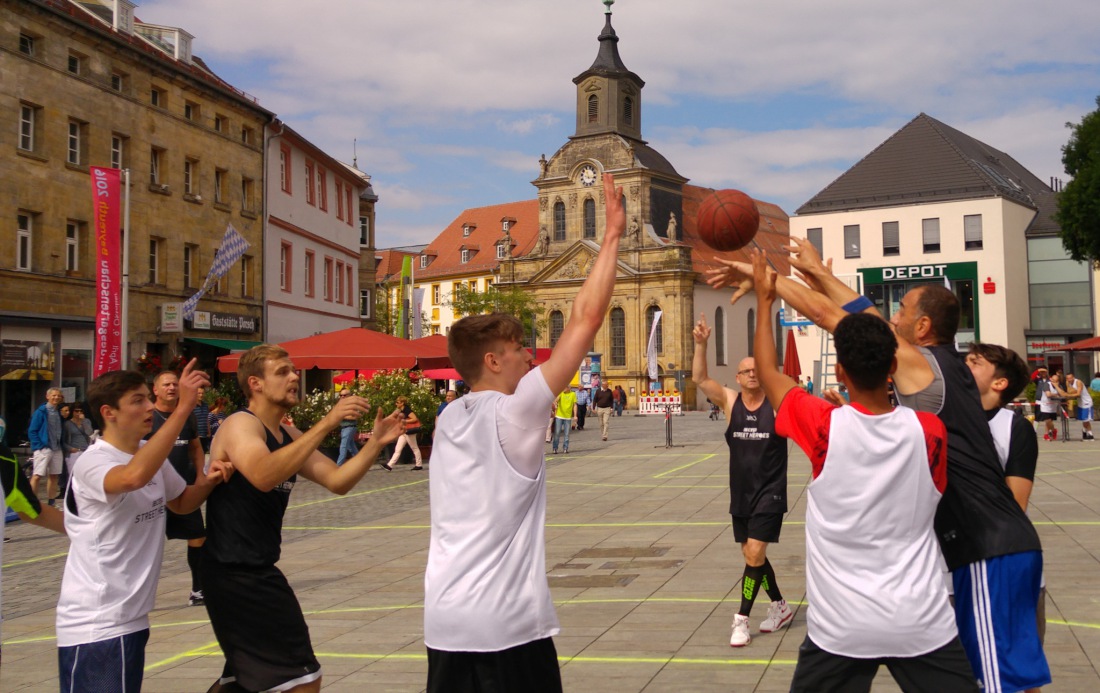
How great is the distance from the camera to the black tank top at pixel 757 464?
309 inches

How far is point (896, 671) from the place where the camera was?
376 cm

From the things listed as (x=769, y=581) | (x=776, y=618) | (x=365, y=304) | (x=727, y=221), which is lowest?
(x=776, y=618)

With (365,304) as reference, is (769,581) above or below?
below

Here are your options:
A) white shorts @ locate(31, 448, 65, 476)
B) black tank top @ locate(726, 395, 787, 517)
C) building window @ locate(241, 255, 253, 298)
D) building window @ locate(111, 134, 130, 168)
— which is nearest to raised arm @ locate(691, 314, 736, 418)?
black tank top @ locate(726, 395, 787, 517)

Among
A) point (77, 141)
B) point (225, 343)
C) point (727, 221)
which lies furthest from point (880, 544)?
point (225, 343)

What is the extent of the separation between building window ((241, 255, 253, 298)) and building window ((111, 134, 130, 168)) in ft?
23.9

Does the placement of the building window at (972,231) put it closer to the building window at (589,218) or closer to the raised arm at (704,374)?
the building window at (589,218)

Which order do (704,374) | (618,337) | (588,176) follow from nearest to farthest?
1. (704,374)
2. (618,337)
3. (588,176)

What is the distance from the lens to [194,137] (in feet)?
116

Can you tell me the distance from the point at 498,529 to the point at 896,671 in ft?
4.64

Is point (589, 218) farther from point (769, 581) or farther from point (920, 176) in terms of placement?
point (769, 581)

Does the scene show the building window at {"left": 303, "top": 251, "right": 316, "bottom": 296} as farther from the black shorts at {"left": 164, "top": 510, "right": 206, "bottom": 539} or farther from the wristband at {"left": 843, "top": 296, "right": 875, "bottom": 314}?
the wristband at {"left": 843, "top": 296, "right": 875, "bottom": 314}

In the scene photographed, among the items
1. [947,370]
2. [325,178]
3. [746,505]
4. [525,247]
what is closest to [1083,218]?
[325,178]

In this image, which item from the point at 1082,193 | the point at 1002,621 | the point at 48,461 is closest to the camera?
the point at 1002,621
